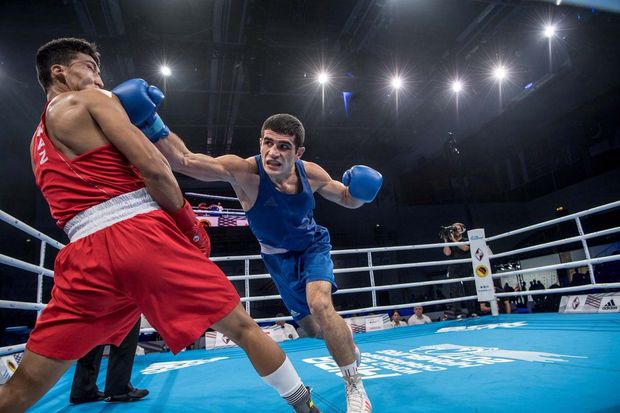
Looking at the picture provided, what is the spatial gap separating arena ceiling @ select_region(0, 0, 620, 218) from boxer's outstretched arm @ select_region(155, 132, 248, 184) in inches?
216

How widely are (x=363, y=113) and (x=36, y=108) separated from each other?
844cm

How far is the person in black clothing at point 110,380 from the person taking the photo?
220cm

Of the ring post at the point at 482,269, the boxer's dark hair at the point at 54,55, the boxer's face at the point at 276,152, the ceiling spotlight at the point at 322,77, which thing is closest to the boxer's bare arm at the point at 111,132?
the boxer's dark hair at the point at 54,55

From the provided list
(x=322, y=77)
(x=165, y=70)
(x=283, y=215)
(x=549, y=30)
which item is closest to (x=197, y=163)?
(x=283, y=215)

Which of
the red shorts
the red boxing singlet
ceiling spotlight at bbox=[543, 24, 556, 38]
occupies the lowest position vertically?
the red shorts

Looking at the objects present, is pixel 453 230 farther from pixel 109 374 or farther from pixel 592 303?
pixel 109 374

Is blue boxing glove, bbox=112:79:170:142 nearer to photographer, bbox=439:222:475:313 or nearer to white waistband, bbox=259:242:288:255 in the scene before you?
white waistband, bbox=259:242:288:255

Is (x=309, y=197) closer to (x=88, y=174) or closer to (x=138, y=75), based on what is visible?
(x=88, y=174)

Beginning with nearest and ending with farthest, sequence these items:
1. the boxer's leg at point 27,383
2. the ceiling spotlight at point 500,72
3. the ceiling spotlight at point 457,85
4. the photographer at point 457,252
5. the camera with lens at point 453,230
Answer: the boxer's leg at point 27,383
the photographer at point 457,252
the camera with lens at point 453,230
the ceiling spotlight at point 500,72
the ceiling spotlight at point 457,85

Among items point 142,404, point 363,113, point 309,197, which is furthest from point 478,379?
point 363,113

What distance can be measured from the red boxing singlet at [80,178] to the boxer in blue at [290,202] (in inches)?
25.1

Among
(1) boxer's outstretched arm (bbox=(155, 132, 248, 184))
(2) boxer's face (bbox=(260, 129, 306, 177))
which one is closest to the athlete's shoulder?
(2) boxer's face (bbox=(260, 129, 306, 177))

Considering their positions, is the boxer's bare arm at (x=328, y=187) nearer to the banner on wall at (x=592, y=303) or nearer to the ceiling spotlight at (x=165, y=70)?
the banner on wall at (x=592, y=303)

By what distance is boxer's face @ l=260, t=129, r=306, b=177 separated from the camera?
2176 millimetres
